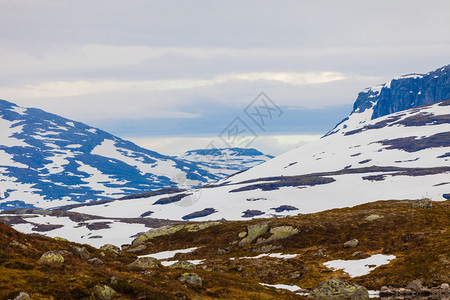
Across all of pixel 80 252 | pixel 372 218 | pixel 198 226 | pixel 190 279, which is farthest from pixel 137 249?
pixel 190 279

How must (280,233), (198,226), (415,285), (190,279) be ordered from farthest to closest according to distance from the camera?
(198,226) < (280,233) < (415,285) < (190,279)

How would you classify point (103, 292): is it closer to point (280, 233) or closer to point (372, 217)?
point (280, 233)

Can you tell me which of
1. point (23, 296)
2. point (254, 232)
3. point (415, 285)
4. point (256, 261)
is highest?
point (23, 296)

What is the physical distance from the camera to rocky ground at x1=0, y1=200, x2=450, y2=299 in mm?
36750

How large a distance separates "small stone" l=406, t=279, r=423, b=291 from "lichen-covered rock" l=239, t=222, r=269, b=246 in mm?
43052

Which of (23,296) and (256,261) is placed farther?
(256,261)

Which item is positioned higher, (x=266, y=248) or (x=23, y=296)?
(x=23, y=296)

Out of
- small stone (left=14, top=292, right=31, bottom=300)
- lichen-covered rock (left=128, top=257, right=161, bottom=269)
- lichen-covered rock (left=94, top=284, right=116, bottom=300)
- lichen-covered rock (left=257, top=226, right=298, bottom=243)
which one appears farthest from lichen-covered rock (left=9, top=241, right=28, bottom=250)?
lichen-covered rock (left=257, top=226, right=298, bottom=243)

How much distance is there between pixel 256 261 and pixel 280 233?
1755cm

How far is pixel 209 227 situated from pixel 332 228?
35436 mm

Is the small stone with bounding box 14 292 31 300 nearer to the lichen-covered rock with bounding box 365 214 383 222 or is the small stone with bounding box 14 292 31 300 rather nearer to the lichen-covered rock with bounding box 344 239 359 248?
the lichen-covered rock with bounding box 344 239 359 248

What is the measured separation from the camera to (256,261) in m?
71.6

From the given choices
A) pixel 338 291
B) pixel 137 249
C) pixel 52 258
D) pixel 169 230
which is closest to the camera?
pixel 52 258

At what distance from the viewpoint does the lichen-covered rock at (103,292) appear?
111ft
